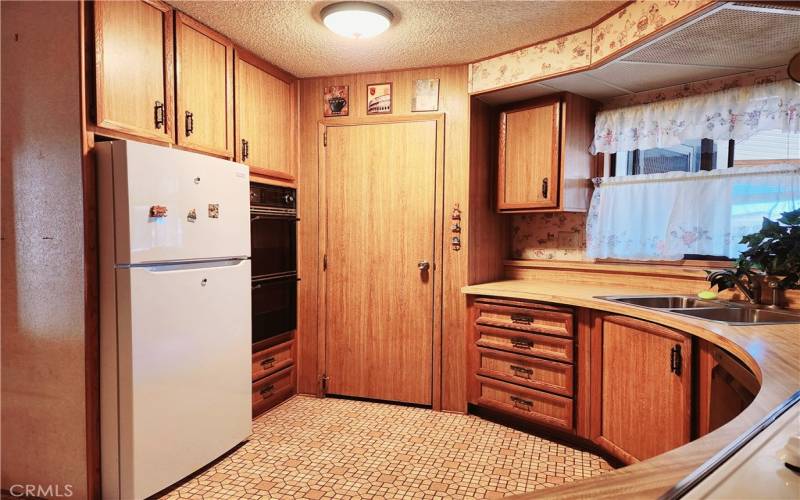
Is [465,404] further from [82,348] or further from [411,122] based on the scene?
[82,348]

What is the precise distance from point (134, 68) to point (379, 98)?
5.08 ft

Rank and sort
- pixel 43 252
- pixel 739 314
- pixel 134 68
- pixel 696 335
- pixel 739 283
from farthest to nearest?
pixel 739 283
pixel 739 314
pixel 134 68
pixel 43 252
pixel 696 335

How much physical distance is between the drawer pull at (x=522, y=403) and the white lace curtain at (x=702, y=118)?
66.0 inches

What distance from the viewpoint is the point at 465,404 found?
10.2ft

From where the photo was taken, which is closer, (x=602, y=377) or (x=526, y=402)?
(x=602, y=377)

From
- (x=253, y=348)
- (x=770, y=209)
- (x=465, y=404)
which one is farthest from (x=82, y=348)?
(x=770, y=209)

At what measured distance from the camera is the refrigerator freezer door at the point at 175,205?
6.23 feet

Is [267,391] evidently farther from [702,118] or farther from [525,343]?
[702,118]

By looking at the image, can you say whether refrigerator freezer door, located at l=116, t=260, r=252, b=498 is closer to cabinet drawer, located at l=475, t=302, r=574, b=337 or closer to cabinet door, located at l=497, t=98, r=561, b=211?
cabinet drawer, located at l=475, t=302, r=574, b=337

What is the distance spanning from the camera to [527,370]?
2.75 metres

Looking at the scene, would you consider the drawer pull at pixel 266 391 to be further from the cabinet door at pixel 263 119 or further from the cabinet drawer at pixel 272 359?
the cabinet door at pixel 263 119

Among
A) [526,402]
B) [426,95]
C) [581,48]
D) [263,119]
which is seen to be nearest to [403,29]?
[426,95]

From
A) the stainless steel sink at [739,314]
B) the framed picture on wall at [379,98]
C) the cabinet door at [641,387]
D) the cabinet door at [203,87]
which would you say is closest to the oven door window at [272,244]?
the cabinet door at [203,87]

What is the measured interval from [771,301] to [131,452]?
2969 mm
